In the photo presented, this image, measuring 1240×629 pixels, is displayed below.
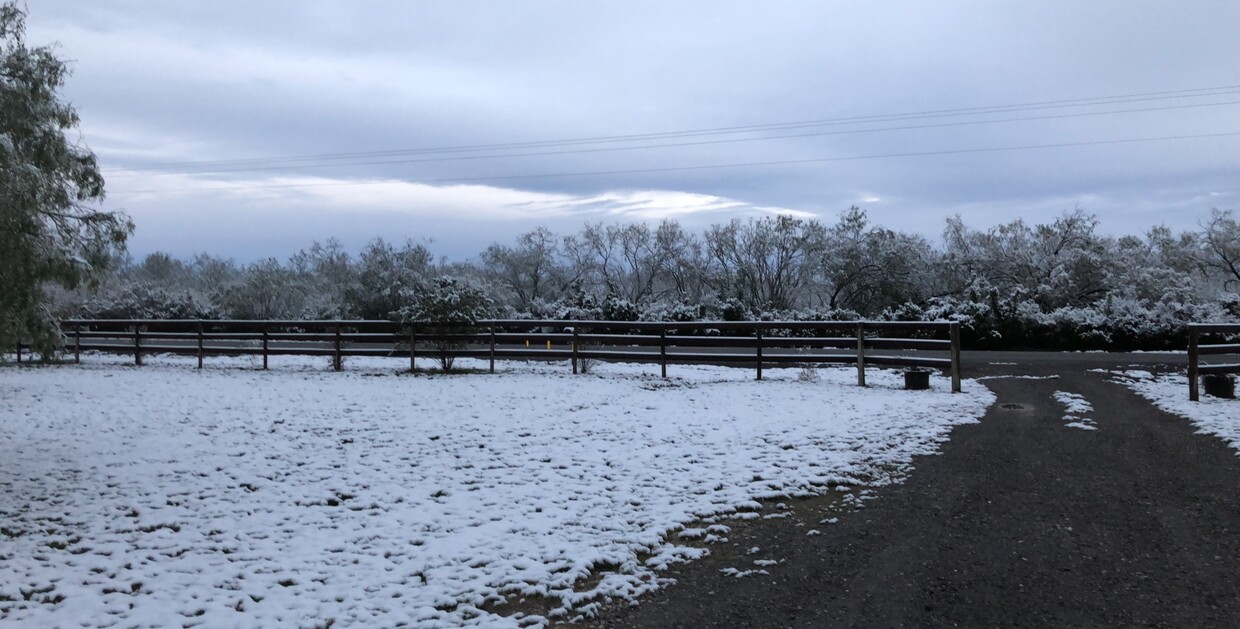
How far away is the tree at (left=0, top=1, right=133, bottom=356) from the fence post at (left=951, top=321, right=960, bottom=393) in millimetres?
10806

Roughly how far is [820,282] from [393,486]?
25.8 m

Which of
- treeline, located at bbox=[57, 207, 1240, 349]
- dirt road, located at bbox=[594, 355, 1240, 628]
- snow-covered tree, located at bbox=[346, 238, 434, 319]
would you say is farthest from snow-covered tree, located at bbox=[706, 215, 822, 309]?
dirt road, located at bbox=[594, 355, 1240, 628]

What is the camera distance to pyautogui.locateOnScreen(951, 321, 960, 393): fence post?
38.3 ft

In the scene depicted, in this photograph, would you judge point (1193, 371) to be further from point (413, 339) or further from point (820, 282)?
point (820, 282)

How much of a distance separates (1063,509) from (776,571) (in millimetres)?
2546

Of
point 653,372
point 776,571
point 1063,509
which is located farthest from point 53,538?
→ point 653,372

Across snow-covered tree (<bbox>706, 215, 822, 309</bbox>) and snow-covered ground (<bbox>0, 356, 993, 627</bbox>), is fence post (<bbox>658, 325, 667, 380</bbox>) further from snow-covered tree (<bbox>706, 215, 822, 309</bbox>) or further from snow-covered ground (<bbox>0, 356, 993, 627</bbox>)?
snow-covered tree (<bbox>706, 215, 822, 309</bbox>)

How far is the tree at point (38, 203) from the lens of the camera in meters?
5.55

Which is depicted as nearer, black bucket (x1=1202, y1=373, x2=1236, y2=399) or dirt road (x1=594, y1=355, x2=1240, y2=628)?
dirt road (x1=594, y1=355, x2=1240, y2=628)

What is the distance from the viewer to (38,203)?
5902 mm

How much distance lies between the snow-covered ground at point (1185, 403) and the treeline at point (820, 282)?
26.8 feet

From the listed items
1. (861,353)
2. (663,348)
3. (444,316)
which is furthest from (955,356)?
(444,316)

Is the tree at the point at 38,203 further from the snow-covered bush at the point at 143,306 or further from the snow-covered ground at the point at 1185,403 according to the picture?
the snow-covered bush at the point at 143,306

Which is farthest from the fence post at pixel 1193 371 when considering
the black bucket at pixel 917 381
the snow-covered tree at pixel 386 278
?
the snow-covered tree at pixel 386 278
